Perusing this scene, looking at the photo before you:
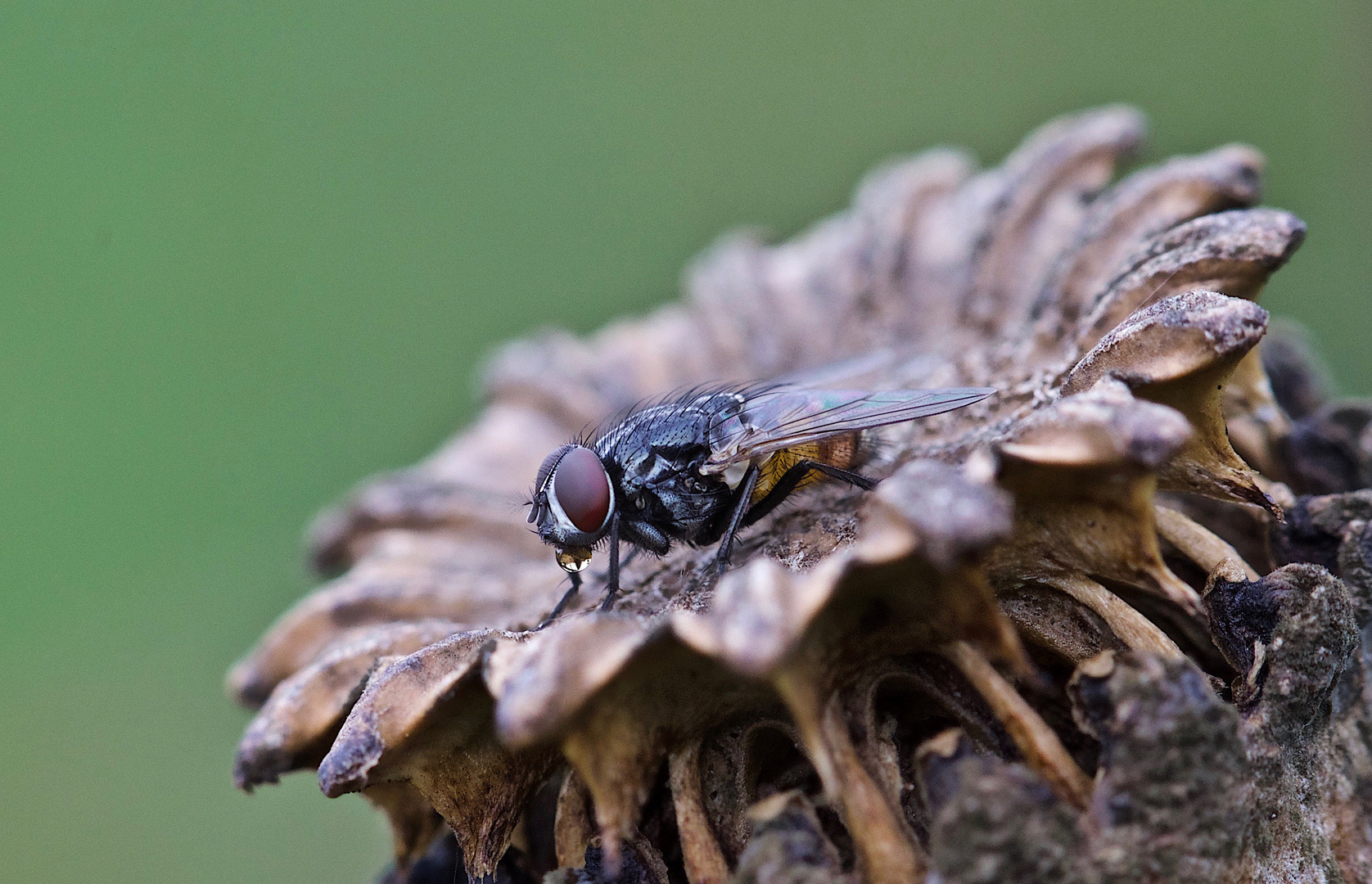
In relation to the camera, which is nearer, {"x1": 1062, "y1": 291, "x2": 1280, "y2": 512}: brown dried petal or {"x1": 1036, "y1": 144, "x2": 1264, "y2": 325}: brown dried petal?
{"x1": 1062, "y1": 291, "x2": 1280, "y2": 512}: brown dried petal

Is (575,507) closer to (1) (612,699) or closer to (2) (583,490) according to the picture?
(2) (583,490)

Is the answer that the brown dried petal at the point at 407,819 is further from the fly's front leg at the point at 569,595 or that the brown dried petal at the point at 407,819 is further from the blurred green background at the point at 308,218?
the blurred green background at the point at 308,218

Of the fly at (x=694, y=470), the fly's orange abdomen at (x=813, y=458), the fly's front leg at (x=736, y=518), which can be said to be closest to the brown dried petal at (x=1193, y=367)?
the fly at (x=694, y=470)

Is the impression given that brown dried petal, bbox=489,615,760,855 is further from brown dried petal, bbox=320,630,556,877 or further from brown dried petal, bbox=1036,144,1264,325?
brown dried petal, bbox=1036,144,1264,325

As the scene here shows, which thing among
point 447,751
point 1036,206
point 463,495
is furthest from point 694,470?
point 1036,206

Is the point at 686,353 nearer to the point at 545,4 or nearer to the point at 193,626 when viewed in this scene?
the point at 193,626

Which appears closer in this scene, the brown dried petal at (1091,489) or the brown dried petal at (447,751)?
the brown dried petal at (1091,489)

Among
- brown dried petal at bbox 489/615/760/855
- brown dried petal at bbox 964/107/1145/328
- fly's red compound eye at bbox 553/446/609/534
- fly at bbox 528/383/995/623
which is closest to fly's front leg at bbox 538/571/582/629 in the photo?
fly at bbox 528/383/995/623

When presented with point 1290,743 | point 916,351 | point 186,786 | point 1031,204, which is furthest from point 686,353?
point 186,786
